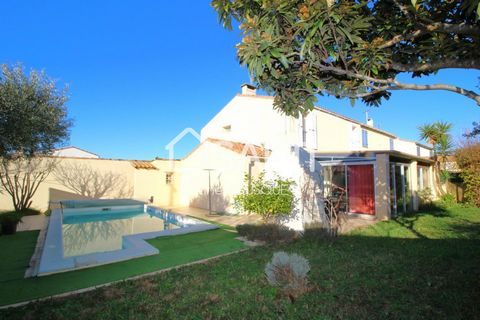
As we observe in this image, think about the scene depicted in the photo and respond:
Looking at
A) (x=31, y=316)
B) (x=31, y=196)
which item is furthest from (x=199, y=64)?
(x=31, y=316)

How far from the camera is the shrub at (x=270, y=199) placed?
12.1m

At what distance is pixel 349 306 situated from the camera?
5.07 metres

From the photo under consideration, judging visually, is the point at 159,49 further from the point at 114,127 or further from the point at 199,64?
the point at 114,127

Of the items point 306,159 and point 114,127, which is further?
point 114,127

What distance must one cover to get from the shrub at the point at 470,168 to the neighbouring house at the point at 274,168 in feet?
7.44

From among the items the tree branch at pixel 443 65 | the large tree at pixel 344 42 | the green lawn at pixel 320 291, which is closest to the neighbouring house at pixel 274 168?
the green lawn at pixel 320 291

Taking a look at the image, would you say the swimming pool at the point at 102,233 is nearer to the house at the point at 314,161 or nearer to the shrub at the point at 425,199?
the house at the point at 314,161

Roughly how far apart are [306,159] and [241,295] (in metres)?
8.66

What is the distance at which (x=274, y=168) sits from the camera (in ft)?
46.5

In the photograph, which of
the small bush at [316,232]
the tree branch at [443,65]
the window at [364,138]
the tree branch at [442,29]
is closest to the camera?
the tree branch at [442,29]

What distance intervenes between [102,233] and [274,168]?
383 inches

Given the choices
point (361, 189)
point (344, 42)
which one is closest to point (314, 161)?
point (361, 189)

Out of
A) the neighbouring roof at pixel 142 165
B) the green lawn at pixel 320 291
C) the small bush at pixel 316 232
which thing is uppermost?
the neighbouring roof at pixel 142 165

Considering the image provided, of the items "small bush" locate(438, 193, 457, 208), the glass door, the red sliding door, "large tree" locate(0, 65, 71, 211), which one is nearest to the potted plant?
"large tree" locate(0, 65, 71, 211)
